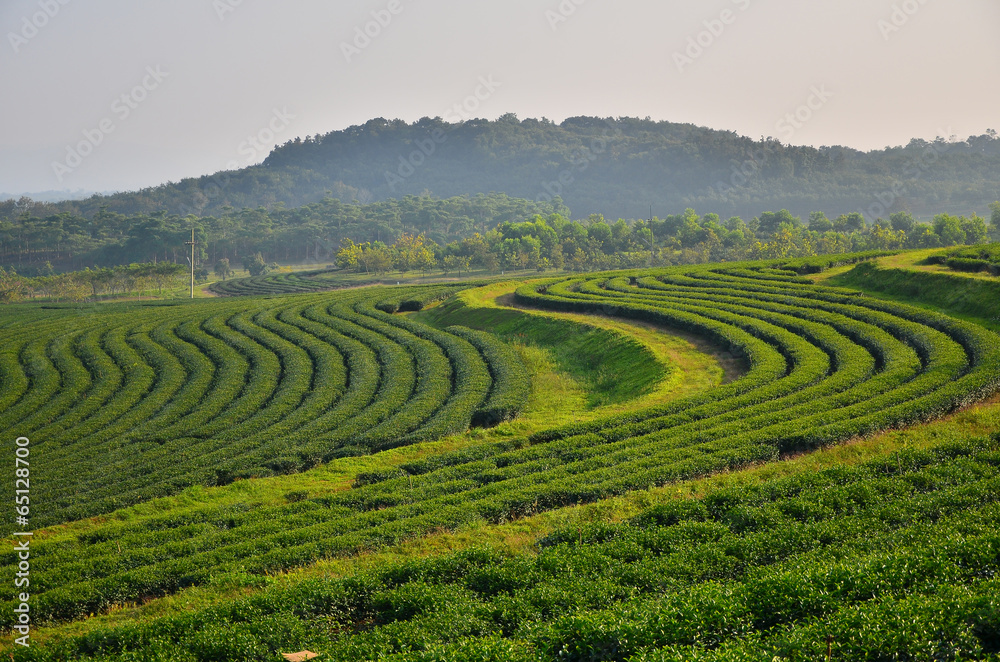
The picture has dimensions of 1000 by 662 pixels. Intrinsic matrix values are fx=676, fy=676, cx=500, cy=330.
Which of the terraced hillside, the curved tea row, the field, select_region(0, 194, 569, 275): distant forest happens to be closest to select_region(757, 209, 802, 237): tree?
the terraced hillside

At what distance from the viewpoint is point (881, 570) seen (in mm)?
10844

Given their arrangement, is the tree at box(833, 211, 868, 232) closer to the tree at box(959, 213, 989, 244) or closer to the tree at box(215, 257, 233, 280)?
the tree at box(959, 213, 989, 244)

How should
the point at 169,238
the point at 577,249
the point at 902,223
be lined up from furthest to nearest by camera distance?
the point at 169,238, the point at 577,249, the point at 902,223

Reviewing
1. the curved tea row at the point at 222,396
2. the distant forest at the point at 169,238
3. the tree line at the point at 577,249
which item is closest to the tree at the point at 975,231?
the tree line at the point at 577,249

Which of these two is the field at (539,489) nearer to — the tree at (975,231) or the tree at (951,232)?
the tree at (951,232)

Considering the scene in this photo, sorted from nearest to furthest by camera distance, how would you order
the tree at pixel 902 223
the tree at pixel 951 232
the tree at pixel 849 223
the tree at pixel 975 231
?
1. the tree at pixel 951 232
2. the tree at pixel 975 231
3. the tree at pixel 902 223
4. the tree at pixel 849 223

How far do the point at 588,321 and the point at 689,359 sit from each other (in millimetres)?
10811

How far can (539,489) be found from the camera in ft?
58.4

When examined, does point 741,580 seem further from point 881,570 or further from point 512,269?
point 512,269

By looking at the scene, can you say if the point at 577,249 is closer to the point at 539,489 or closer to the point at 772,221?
the point at 772,221

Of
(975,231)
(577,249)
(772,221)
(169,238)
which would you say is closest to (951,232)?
→ (975,231)

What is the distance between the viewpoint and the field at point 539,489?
1058 centimetres

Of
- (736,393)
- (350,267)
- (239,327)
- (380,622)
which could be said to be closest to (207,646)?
(380,622)

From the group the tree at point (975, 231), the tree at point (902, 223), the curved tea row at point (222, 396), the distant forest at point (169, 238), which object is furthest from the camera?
the distant forest at point (169, 238)
